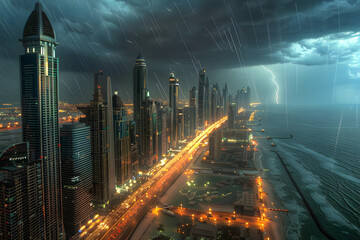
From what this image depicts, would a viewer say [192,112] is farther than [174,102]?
Yes

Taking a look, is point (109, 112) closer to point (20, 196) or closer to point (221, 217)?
point (20, 196)

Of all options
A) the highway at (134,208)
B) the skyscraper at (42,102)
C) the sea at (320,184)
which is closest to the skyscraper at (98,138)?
the highway at (134,208)

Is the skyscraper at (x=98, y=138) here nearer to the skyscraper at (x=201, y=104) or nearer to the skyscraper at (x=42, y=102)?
the skyscraper at (x=42, y=102)

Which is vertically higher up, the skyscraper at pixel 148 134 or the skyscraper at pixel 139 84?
the skyscraper at pixel 139 84

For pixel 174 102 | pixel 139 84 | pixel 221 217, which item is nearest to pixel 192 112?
pixel 174 102

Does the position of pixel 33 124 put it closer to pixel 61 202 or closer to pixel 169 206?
pixel 61 202

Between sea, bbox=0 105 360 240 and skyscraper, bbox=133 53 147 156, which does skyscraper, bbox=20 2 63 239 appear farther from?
skyscraper, bbox=133 53 147 156

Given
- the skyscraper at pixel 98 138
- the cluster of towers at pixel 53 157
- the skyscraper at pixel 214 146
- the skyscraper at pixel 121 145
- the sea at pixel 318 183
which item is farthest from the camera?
the skyscraper at pixel 214 146

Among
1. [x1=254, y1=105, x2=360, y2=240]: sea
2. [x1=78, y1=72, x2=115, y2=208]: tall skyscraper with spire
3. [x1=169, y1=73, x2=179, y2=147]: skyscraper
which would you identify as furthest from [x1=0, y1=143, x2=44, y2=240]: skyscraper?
[x1=169, y1=73, x2=179, y2=147]: skyscraper
